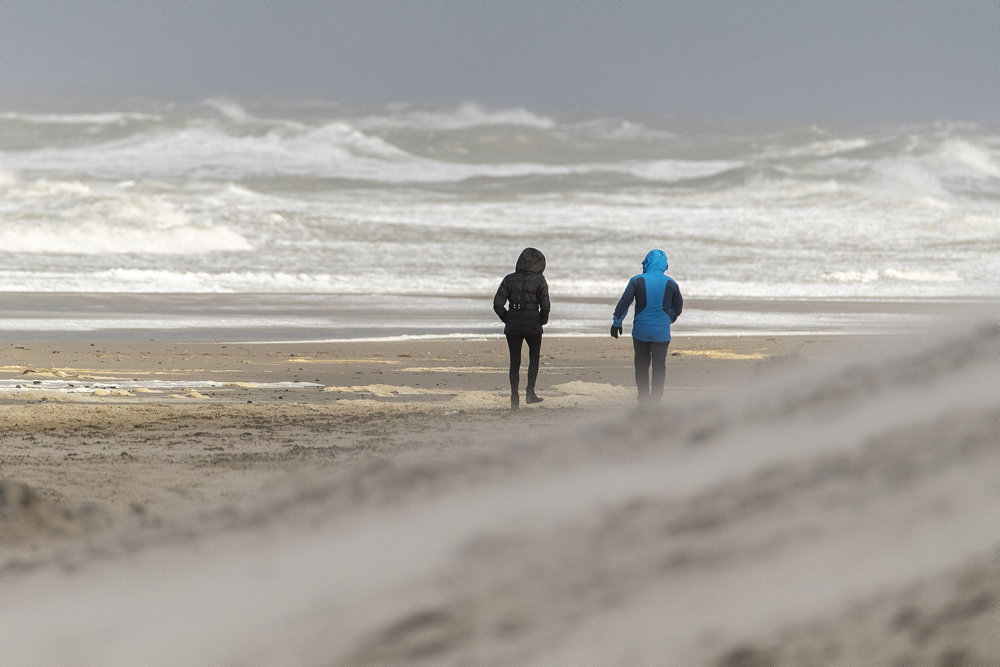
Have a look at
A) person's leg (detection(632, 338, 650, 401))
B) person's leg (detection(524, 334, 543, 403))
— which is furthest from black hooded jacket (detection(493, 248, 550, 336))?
person's leg (detection(632, 338, 650, 401))

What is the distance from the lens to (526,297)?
9.15 metres

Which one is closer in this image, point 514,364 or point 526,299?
point 526,299

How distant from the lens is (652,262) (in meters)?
8.50

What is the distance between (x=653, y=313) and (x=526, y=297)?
1135 millimetres

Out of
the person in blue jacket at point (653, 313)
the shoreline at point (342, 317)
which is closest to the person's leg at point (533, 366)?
the person in blue jacket at point (653, 313)

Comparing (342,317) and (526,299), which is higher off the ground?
(526,299)

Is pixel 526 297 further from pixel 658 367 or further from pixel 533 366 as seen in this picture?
pixel 658 367

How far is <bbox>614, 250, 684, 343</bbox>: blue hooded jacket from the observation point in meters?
8.41

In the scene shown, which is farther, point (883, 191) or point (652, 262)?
point (883, 191)

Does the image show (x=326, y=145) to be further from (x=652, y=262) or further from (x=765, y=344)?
(x=652, y=262)

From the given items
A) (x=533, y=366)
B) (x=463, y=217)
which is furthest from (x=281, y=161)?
(x=533, y=366)

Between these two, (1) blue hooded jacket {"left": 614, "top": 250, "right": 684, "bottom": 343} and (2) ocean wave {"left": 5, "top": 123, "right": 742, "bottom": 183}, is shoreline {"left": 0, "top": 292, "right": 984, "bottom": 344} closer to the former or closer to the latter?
(1) blue hooded jacket {"left": 614, "top": 250, "right": 684, "bottom": 343}

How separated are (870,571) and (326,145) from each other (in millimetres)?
72513

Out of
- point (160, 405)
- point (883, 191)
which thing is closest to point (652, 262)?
point (160, 405)
